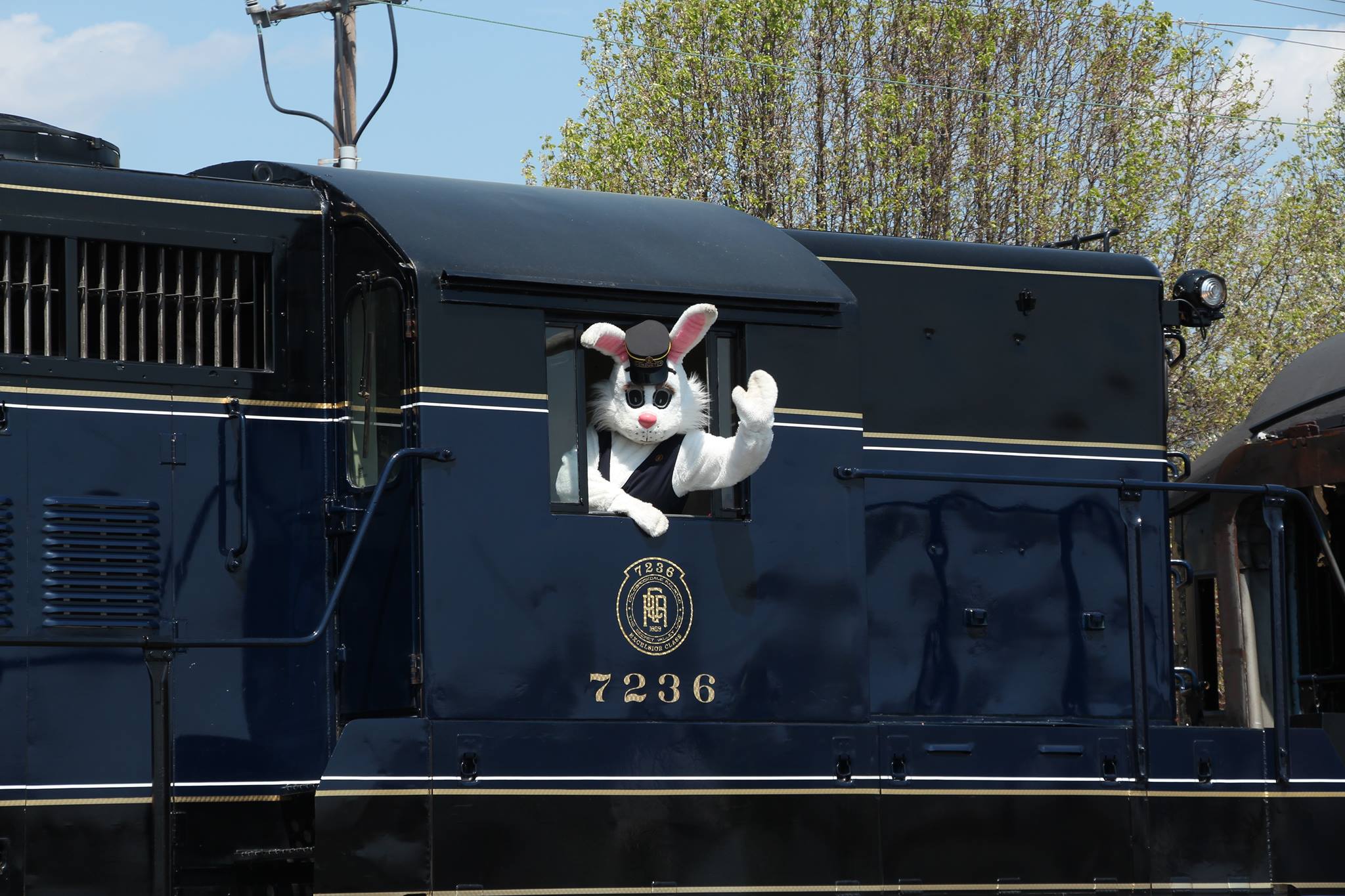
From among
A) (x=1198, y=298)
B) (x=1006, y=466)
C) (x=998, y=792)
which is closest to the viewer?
(x=998, y=792)

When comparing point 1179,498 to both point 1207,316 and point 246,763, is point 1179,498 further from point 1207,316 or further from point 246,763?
point 246,763

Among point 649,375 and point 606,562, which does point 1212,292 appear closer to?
point 649,375

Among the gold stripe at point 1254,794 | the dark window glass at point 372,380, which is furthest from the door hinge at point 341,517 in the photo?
the gold stripe at point 1254,794

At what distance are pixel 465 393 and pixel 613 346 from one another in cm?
64

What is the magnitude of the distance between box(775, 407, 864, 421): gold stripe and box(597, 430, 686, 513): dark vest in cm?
47

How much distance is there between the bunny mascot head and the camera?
675 cm

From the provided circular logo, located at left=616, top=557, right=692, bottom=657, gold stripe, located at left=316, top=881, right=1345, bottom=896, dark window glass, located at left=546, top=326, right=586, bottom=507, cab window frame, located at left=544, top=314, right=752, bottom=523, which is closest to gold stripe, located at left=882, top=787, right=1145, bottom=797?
gold stripe, located at left=316, top=881, right=1345, bottom=896

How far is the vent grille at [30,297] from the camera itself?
6.49 meters

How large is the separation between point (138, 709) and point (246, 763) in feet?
1.54

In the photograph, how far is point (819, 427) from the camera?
720cm

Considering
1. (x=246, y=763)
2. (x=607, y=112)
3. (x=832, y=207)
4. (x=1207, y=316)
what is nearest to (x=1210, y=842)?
(x=1207, y=316)

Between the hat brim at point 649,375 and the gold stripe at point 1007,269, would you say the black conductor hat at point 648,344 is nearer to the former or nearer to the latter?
the hat brim at point 649,375

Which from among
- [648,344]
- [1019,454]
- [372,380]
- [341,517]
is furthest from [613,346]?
[1019,454]

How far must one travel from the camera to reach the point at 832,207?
22.0m
